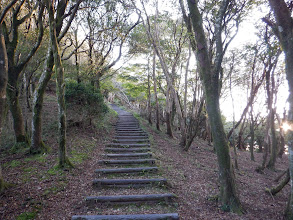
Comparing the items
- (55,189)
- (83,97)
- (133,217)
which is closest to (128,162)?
(55,189)

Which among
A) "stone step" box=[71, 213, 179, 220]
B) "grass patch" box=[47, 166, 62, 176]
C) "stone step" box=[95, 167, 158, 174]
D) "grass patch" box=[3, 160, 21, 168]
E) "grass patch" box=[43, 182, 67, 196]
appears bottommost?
"stone step" box=[71, 213, 179, 220]

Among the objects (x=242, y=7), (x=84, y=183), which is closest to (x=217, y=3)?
(x=242, y=7)

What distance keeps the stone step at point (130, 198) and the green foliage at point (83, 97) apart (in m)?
5.63

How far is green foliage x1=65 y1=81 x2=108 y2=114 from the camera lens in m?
8.54

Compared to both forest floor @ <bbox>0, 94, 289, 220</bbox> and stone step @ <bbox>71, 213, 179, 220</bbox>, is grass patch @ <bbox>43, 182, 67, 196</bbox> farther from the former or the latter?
stone step @ <bbox>71, 213, 179, 220</bbox>

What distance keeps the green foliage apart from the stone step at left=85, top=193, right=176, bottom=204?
5.63 m

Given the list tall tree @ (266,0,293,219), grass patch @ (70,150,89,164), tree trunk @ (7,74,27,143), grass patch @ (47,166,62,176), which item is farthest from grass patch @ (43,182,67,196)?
tall tree @ (266,0,293,219)

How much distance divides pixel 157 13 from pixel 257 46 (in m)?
6.25

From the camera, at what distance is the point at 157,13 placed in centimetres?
1068

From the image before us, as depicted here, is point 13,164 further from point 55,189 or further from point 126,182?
point 126,182

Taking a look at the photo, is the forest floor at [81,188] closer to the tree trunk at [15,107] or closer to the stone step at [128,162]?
the stone step at [128,162]

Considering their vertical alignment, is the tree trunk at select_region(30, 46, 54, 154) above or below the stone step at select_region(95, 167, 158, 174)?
above

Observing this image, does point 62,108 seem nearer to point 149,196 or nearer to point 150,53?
point 149,196

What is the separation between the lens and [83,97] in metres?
8.80
